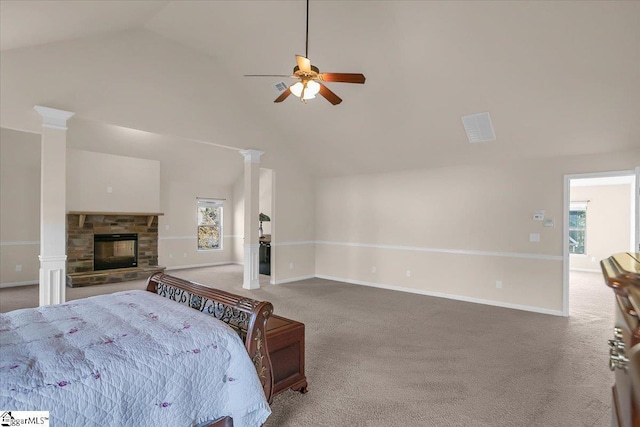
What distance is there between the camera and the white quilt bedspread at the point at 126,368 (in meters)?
1.38

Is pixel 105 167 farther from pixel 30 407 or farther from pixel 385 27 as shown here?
pixel 30 407

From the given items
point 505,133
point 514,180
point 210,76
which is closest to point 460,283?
point 514,180

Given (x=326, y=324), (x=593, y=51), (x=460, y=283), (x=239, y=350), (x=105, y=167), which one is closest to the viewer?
(x=239, y=350)

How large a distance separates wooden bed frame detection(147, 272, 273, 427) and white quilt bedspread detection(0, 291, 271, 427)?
0.09 metres

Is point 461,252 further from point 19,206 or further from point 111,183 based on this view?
point 19,206

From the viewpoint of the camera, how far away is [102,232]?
7262 mm

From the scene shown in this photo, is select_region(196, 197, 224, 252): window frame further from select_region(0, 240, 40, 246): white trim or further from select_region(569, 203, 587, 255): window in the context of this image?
select_region(569, 203, 587, 255): window

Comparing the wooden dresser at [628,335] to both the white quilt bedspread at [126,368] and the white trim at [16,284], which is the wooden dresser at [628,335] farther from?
the white trim at [16,284]

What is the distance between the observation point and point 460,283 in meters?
5.82

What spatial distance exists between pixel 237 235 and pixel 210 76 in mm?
5452

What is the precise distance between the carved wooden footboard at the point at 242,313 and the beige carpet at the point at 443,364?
A: 53 centimetres

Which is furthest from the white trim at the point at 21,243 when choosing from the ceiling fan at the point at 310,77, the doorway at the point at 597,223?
the doorway at the point at 597,223

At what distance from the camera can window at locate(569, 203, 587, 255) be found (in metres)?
8.84

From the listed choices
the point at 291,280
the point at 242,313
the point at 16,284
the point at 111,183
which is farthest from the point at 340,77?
the point at 16,284
